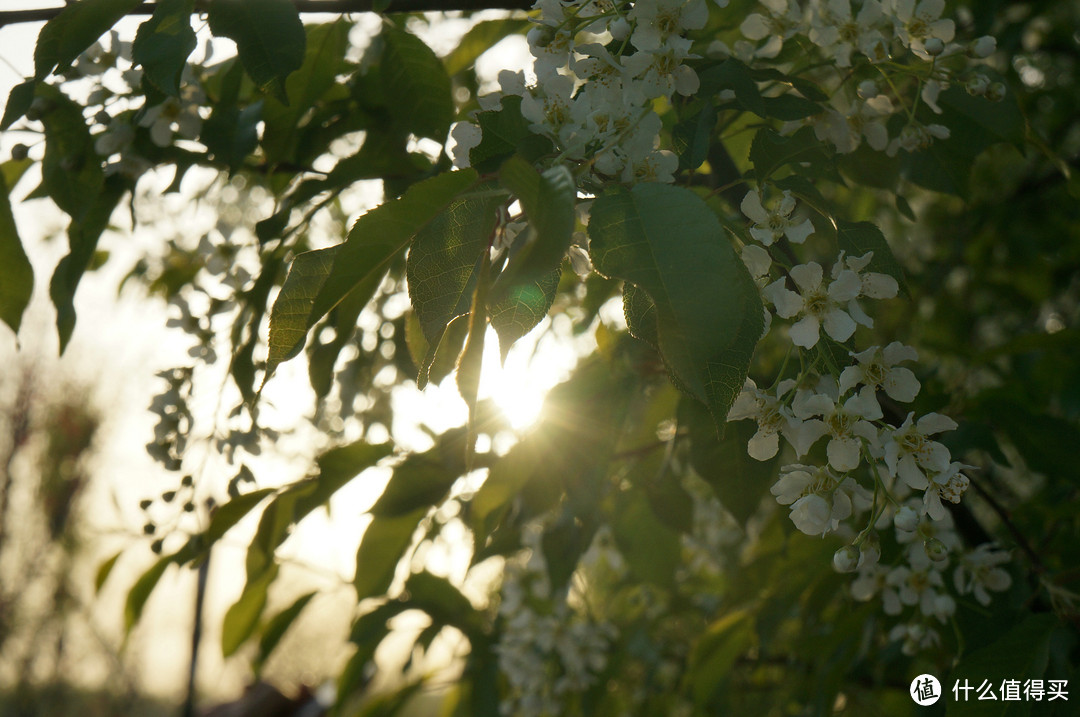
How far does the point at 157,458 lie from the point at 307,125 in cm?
47

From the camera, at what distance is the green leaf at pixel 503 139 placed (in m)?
0.57

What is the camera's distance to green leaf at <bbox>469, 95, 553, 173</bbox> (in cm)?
57

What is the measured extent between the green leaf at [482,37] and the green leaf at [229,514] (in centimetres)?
65

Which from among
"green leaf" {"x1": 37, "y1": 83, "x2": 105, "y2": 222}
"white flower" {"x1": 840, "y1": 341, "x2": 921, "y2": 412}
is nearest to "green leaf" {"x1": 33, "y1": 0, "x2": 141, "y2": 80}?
"green leaf" {"x1": 37, "y1": 83, "x2": 105, "y2": 222}

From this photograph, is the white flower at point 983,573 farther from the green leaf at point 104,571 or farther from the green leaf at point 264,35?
the green leaf at point 104,571

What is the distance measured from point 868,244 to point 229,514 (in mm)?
777

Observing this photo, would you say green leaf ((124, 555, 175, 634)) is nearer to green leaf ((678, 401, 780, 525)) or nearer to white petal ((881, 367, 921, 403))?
green leaf ((678, 401, 780, 525))

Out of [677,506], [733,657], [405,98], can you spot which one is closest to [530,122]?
[405,98]

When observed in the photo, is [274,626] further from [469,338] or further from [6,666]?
[6,666]

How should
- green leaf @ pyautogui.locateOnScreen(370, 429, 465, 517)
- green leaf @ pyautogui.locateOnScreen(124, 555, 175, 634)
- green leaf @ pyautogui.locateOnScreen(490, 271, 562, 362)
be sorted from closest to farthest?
green leaf @ pyautogui.locateOnScreen(490, 271, 562, 362)
green leaf @ pyautogui.locateOnScreen(370, 429, 465, 517)
green leaf @ pyautogui.locateOnScreen(124, 555, 175, 634)

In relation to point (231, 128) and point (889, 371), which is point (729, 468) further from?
point (231, 128)

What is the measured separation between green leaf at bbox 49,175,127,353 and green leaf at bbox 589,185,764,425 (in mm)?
661

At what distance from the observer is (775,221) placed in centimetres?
61

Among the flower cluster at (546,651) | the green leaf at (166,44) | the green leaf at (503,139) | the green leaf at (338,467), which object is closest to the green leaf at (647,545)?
the flower cluster at (546,651)
